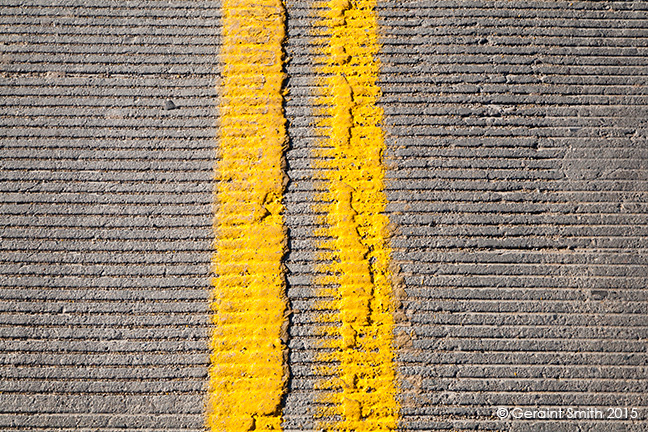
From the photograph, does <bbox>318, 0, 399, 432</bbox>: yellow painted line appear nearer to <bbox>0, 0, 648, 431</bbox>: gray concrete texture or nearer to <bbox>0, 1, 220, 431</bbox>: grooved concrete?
<bbox>0, 0, 648, 431</bbox>: gray concrete texture

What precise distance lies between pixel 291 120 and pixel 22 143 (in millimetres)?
1460

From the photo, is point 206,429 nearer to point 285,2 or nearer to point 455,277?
point 455,277

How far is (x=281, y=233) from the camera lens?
246 centimetres

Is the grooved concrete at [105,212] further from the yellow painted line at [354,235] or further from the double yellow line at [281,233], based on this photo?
the yellow painted line at [354,235]

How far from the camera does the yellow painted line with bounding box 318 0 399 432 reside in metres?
2.26

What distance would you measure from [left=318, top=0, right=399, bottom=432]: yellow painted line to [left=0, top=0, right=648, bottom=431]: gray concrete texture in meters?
0.08

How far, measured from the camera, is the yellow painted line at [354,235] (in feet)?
7.40

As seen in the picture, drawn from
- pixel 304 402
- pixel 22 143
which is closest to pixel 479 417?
pixel 304 402

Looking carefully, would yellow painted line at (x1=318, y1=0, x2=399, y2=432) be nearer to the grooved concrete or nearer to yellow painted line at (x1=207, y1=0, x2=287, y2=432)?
yellow painted line at (x1=207, y1=0, x2=287, y2=432)

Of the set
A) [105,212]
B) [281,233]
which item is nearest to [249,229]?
[281,233]

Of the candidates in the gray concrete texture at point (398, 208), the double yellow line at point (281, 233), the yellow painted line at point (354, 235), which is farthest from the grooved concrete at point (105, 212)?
the yellow painted line at point (354, 235)

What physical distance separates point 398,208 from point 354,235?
0.27 meters

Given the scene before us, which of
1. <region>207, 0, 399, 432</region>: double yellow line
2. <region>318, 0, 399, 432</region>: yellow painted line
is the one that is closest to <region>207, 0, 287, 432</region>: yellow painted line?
<region>207, 0, 399, 432</region>: double yellow line

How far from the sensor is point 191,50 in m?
2.76
